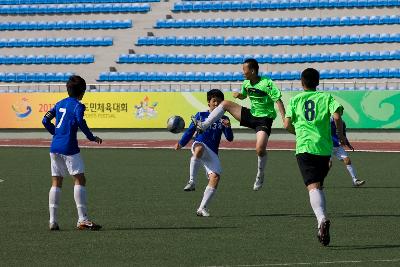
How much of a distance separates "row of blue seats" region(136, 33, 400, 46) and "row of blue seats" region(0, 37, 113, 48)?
6.05 ft

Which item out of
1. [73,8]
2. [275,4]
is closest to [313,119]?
[275,4]

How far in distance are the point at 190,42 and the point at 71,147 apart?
104ft

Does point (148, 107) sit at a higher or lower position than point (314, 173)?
lower

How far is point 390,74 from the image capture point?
127ft

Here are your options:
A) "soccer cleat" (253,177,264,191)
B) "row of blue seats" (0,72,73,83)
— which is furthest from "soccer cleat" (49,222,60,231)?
"row of blue seats" (0,72,73,83)

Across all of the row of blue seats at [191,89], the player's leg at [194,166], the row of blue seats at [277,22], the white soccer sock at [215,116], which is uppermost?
the white soccer sock at [215,116]

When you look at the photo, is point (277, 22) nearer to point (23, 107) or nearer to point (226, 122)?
point (23, 107)

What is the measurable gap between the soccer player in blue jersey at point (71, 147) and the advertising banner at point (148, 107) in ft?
79.5

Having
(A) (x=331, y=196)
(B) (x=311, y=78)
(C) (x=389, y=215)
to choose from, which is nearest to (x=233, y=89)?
(A) (x=331, y=196)

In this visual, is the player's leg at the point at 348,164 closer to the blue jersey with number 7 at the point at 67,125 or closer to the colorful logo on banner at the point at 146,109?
the blue jersey with number 7 at the point at 67,125

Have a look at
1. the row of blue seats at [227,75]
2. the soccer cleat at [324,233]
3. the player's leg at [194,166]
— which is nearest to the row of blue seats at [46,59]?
the row of blue seats at [227,75]

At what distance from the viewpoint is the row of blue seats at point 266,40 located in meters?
40.9

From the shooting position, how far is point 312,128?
34.6 feet

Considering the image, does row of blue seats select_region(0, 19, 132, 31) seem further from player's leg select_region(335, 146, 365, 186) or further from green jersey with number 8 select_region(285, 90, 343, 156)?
green jersey with number 8 select_region(285, 90, 343, 156)
